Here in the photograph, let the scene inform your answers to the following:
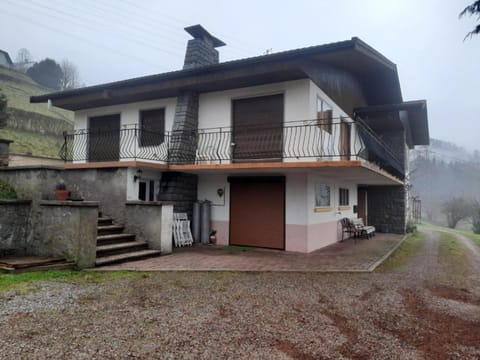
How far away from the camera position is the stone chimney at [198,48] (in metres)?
13.0

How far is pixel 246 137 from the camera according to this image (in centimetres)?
1062

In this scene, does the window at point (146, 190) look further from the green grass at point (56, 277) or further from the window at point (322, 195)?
the window at point (322, 195)

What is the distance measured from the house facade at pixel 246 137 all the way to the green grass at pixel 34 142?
9.75 metres

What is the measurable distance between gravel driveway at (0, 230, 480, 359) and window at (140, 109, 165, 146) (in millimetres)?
6653

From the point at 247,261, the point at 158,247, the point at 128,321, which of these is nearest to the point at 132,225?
the point at 158,247

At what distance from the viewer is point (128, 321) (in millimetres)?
4180

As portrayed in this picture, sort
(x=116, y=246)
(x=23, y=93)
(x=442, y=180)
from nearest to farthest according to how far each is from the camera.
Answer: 1. (x=116, y=246)
2. (x=23, y=93)
3. (x=442, y=180)

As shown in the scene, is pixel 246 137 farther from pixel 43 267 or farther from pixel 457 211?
pixel 457 211

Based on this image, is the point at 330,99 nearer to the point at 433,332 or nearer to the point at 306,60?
the point at 306,60

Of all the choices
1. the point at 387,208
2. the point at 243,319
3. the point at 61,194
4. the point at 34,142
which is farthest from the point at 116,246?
the point at 34,142

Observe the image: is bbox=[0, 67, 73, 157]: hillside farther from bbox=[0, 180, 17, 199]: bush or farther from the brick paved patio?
the brick paved patio

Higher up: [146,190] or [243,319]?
[146,190]

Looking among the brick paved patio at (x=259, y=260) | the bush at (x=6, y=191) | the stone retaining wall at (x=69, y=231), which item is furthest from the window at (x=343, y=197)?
the bush at (x=6, y=191)

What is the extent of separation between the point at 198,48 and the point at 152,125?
370 cm
